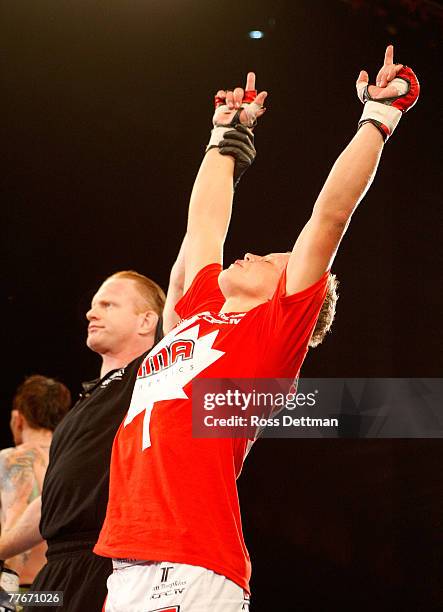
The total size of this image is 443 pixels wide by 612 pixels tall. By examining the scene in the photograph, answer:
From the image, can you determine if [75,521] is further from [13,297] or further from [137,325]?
[13,297]

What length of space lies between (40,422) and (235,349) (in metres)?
1.39

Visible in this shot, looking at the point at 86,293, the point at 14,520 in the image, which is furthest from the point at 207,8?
the point at 14,520

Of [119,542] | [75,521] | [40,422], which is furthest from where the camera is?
[40,422]

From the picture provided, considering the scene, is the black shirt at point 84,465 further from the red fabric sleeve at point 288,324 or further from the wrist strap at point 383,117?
the wrist strap at point 383,117

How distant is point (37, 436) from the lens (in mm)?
2385

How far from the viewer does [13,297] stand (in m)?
3.34

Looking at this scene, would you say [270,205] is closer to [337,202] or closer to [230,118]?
[230,118]

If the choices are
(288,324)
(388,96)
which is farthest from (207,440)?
(388,96)

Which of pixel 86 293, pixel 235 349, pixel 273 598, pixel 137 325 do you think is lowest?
pixel 273 598

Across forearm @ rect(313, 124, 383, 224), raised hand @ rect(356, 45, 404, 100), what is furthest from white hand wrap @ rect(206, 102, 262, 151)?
forearm @ rect(313, 124, 383, 224)

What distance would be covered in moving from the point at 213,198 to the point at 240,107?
0.23 meters

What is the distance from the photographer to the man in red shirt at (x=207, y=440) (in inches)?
41.2

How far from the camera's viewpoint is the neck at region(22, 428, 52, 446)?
7.79 ft

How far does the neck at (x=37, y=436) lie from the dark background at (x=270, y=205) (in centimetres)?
69
